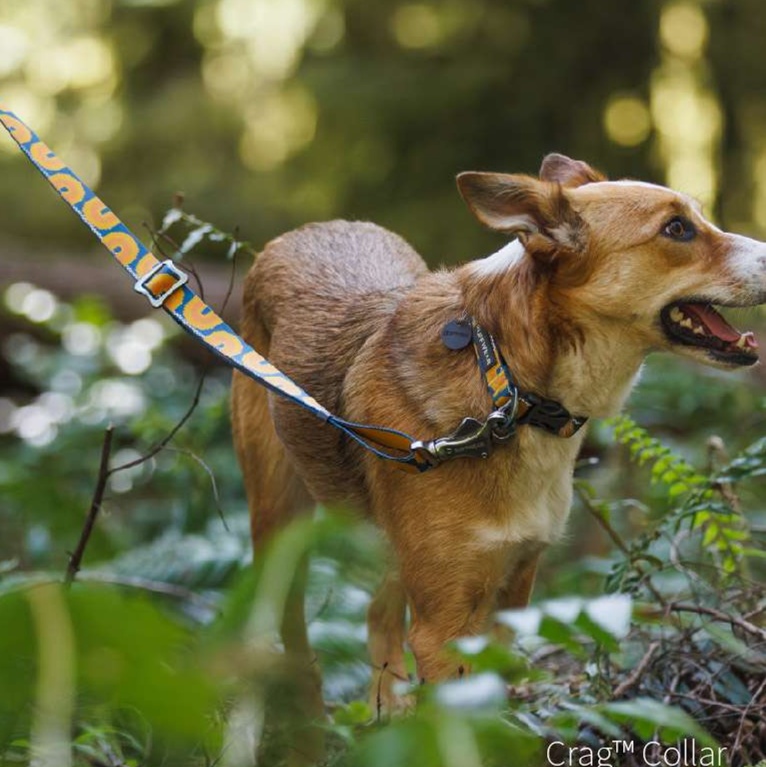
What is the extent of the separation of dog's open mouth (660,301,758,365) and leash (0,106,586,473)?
15.6 inches

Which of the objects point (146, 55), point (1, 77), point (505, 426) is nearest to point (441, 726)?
point (505, 426)

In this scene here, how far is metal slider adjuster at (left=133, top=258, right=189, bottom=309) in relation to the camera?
133 inches

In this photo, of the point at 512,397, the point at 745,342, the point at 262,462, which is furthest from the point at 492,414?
the point at 262,462

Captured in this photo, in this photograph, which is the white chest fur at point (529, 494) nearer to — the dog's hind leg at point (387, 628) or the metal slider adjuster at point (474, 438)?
the metal slider adjuster at point (474, 438)

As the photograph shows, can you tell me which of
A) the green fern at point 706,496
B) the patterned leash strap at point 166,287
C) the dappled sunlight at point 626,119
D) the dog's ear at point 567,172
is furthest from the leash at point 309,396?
the dappled sunlight at point 626,119

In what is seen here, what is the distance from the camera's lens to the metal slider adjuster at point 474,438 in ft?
11.3

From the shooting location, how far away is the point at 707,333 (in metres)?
3.56

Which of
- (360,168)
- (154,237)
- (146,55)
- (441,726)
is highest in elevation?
(441,726)

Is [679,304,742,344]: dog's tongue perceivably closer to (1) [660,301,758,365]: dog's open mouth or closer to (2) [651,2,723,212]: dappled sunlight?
(1) [660,301,758,365]: dog's open mouth

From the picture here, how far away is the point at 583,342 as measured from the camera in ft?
11.7

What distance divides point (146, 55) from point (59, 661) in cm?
1207

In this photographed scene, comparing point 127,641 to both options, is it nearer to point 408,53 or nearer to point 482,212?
point 482,212

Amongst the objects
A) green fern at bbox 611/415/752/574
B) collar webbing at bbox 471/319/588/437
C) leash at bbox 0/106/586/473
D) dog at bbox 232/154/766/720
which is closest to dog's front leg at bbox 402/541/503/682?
dog at bbox 232/154/766/720

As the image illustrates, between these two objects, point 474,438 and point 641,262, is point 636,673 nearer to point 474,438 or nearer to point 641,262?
point 474,438
